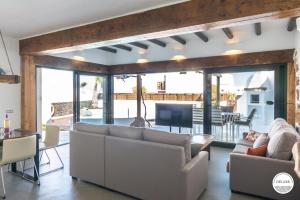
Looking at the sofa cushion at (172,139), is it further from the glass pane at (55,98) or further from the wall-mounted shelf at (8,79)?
the glass pane at (55,98)

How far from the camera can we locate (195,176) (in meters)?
2.59

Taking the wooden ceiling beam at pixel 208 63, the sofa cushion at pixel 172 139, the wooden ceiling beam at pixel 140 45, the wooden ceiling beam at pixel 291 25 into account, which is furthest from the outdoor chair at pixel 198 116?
the sofa cushion at pixel 172 139

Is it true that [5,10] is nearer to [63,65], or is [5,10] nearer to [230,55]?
[63,65]

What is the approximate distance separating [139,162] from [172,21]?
1.96 metres

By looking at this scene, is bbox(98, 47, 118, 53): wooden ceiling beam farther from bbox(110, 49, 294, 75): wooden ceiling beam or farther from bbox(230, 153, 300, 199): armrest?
bbox(230, 153, 300, 199): armrest

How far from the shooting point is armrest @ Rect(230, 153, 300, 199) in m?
2.59

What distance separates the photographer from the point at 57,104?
21.7ft

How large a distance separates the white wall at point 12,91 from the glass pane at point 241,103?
486 centimetres

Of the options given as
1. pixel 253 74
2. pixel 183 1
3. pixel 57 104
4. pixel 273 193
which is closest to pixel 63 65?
pixel 57 104

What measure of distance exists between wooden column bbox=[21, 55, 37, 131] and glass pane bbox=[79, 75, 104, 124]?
157cm

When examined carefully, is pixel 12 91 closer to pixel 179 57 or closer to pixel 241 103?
pixel 179 57

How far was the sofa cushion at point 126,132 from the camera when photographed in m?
2.79

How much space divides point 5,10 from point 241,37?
4893 mm

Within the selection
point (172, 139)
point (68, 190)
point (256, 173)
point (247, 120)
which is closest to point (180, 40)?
point (247, 120)
